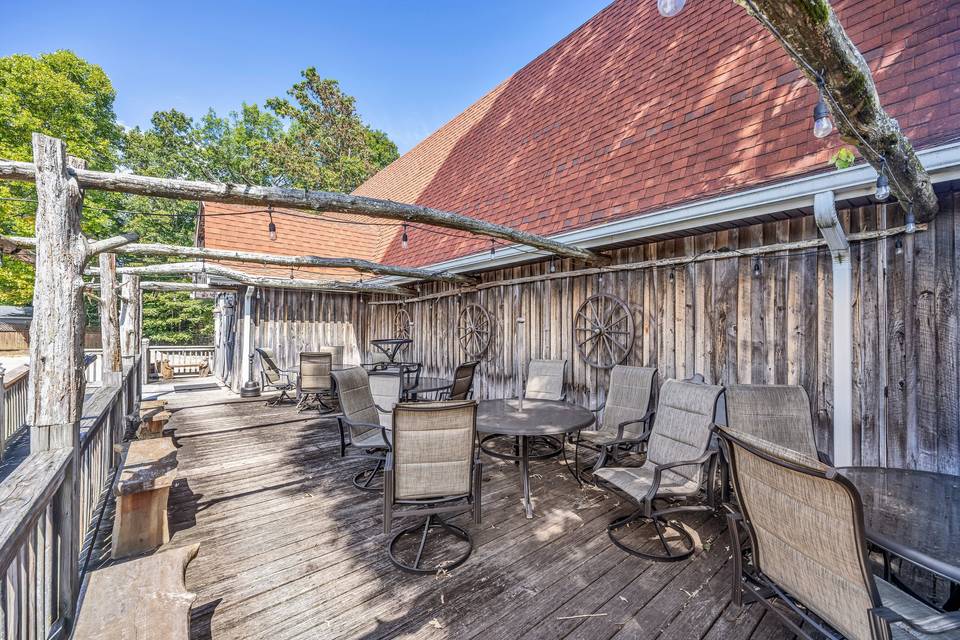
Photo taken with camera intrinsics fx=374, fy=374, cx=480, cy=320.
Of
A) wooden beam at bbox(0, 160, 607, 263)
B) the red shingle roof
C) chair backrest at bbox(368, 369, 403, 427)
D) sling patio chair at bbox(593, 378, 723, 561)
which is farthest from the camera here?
chair backrest at bbox(368, 369, 403, 427)

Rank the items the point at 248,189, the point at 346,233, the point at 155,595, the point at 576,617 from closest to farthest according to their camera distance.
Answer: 1. the point at 155,595
2. the point at 576,617
3. the point at 248,189
4. the point at 346,233

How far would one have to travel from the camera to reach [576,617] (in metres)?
1.84

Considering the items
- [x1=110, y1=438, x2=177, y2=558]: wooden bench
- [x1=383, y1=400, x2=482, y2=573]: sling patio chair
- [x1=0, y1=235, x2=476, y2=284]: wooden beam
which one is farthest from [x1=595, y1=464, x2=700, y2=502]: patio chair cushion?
[x1=0, y1=235, x2=476, y2=284]: wooden beam

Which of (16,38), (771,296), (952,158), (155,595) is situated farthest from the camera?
(16,38)

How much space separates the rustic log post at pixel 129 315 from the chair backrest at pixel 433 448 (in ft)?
19.3

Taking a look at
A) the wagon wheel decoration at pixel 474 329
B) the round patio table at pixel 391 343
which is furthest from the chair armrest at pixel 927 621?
the round patio table at pixel 391 343

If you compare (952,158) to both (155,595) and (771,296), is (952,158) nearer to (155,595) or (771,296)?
(771,296)

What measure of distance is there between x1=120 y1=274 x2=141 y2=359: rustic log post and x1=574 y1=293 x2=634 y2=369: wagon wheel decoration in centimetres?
663

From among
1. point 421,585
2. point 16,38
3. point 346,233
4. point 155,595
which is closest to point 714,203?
point 421,585

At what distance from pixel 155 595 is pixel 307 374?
4981 mm

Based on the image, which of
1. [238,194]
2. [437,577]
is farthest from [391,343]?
[437,577]

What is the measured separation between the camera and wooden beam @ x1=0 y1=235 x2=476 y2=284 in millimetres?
3764

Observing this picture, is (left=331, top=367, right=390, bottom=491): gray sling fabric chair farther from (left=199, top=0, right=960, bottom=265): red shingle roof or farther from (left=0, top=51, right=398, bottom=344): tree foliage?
(left=0, top=51, right=398, bottom=344): tree foliage

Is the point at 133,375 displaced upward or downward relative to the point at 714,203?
downward
